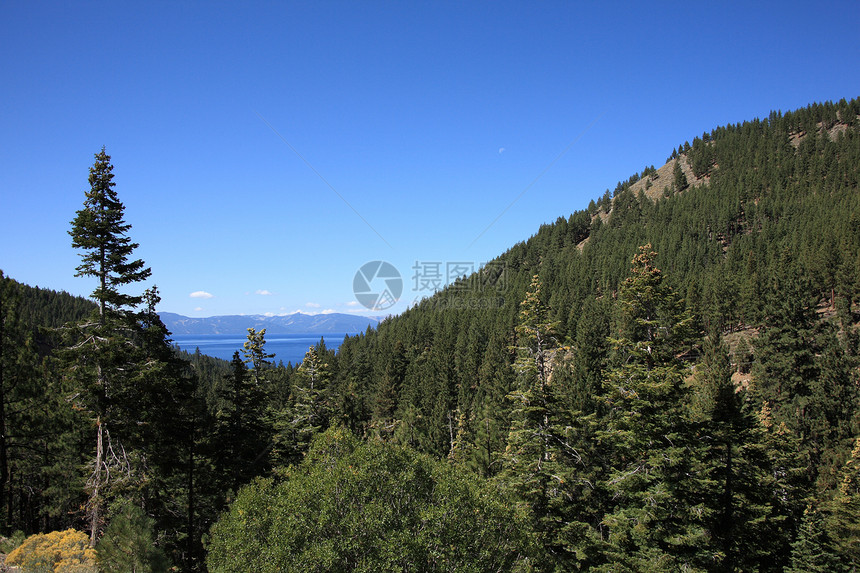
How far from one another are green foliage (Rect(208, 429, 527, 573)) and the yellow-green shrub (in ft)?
13.4

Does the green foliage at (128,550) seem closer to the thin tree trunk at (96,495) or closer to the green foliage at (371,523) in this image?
the green foliage at (371,523)

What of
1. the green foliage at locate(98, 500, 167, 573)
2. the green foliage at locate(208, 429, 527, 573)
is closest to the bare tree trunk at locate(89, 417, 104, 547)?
the green foliage at locate(98, 500, 167, 573)

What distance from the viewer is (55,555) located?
12984 mm

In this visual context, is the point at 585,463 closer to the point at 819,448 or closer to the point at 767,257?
the point at 819,448

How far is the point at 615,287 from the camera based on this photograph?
89.3 meters

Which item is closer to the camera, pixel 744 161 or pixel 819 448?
pixel 819 448

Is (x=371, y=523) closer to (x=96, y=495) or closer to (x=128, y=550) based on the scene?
(x=128, y=550)

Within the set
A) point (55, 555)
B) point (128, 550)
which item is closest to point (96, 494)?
point (55, 555)

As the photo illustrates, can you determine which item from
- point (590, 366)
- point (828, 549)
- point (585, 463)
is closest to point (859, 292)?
point (590, 366)

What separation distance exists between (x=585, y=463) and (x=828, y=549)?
19.4 meters

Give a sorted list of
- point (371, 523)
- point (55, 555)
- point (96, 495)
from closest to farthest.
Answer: point (371, 523) < point (55, 555) < point (96, 495)

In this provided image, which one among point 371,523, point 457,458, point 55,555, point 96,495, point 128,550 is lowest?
point 457,458

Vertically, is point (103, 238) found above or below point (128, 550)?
above

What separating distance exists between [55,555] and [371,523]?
1071 centimetres
